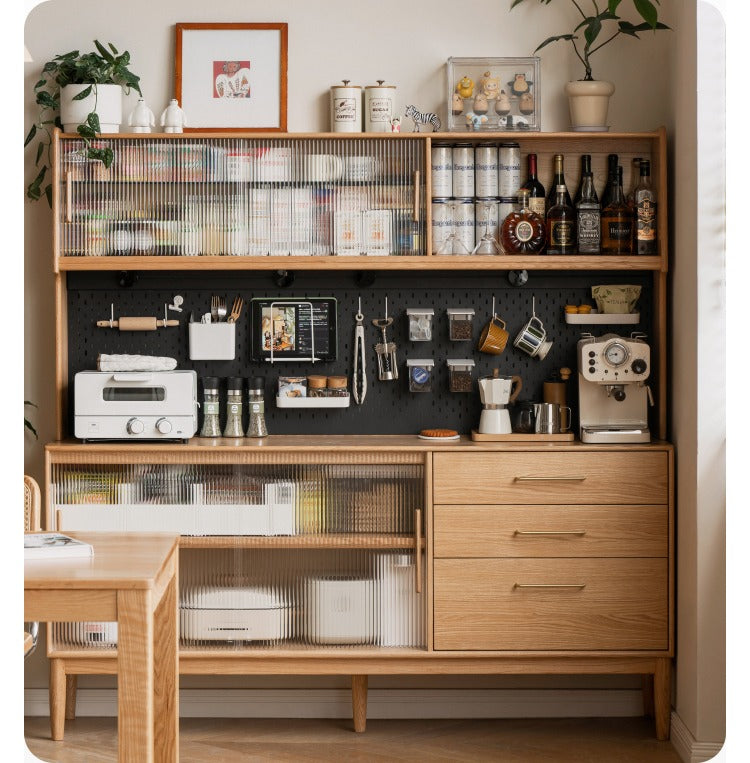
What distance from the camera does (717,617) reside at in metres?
3.37

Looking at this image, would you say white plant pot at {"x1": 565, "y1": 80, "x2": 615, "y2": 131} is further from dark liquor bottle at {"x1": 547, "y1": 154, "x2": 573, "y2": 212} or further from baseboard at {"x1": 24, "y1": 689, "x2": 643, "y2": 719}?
baseboard at {"x1": 24, "y1": 689, "x2": 643, "y2": 719}

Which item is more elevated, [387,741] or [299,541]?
[299,541]

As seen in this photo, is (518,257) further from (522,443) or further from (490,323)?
(522,443)

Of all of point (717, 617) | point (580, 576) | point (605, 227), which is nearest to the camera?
point (717, 617)

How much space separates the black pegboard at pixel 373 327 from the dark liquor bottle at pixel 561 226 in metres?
0.18

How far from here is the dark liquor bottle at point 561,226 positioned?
151 inches

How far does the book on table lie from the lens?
2398 millimetres

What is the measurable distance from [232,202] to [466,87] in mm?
975

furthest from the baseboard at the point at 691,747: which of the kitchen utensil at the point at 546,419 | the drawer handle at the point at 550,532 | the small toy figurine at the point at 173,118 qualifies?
the small toy figurine at the point at 173,118

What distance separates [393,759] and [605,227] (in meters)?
2.07

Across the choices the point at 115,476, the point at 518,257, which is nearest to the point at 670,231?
the point at 518,257

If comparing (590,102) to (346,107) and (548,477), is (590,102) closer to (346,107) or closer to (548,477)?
(346,107)

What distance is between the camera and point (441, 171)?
12.5 feet

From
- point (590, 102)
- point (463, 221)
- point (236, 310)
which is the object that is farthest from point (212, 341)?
point (590, 102)
